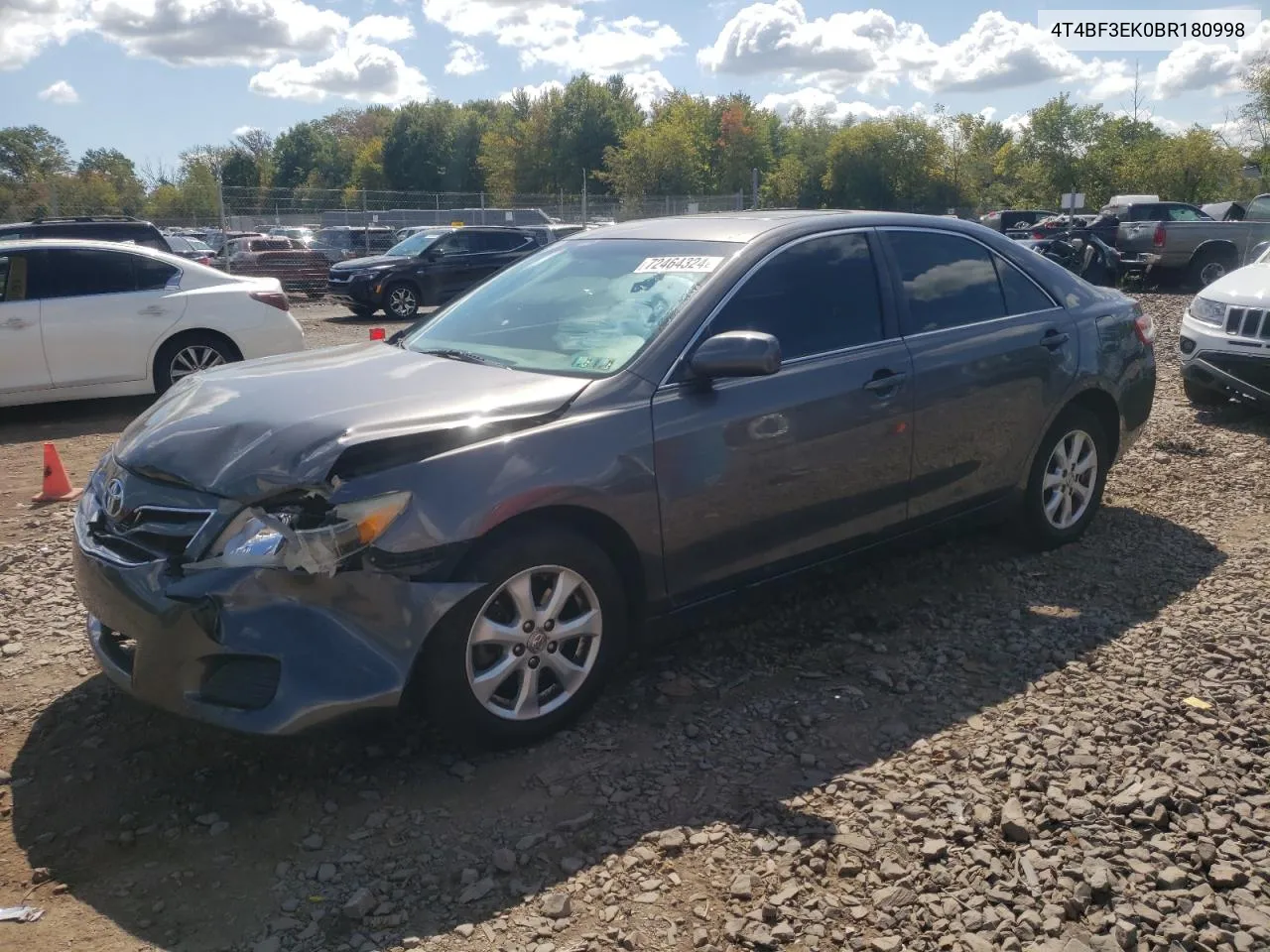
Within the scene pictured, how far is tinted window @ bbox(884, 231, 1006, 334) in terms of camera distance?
4.85 meters

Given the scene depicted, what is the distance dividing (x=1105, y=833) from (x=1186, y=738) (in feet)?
2.40

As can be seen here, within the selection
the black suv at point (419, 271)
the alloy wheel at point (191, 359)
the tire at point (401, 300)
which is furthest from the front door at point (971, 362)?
the tire at point (401, 300)

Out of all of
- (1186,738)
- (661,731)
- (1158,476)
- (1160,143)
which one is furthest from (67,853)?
(1160,143)

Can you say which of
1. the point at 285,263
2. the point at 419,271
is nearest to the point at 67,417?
the point at 419,271

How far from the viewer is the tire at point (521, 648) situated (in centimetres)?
337

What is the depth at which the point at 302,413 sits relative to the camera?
3.56 metres

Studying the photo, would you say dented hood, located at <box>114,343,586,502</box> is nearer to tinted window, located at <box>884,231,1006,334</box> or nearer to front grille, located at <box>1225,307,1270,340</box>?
tinted window, located at <box>884,231,1006,334</box>

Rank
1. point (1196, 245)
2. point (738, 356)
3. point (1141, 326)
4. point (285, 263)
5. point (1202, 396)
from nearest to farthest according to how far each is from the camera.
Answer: point (738, 356) < point (1141, 326) < point (1202, 396) < point (1196, 245) < point (285, 263)

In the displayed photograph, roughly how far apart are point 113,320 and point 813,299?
279 inches

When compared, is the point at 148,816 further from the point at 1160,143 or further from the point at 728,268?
the point at 1160,143

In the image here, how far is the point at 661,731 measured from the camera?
379 cm

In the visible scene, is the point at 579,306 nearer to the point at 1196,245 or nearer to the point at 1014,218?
the point at 1196,245

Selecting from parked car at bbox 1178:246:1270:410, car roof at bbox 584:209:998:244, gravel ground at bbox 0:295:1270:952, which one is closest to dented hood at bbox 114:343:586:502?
gravel ground at bbox 0:295:1270:952

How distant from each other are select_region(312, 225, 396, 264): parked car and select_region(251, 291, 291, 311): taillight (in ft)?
62.5
